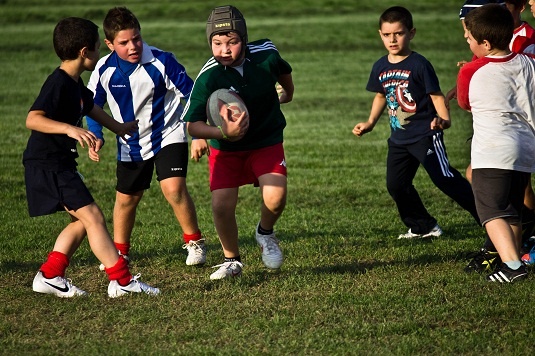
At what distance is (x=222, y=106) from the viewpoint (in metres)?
6.41

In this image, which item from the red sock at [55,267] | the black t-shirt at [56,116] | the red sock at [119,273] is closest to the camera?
the black t-shirt at [56,116]

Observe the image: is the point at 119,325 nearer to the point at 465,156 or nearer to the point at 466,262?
the point at 466,262

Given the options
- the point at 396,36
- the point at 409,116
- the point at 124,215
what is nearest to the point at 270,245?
the point at 124,215

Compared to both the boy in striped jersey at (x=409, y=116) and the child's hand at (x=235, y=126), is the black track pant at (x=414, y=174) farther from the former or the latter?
the child's hand at (x=235, y=126)

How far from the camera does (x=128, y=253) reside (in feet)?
25.6

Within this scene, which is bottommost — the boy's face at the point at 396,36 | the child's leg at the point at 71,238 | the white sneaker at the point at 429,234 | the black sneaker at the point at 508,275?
the white sneaker at the point at 429,234

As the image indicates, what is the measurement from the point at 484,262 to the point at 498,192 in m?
0.61

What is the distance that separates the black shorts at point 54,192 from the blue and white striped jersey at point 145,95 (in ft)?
3.81

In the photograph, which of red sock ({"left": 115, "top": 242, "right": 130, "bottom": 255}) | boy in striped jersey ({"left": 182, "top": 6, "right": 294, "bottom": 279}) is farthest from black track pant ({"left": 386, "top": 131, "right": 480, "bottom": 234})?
red sock ({"left": 115, "top": 242, "right": 130, "bottom": 255})

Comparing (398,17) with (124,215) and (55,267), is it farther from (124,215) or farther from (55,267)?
(55,267)

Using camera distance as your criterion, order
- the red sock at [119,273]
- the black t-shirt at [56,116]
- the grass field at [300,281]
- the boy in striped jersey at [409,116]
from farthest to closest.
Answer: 1. the boy in striped jersey at [409,116]
2. the red sock at [119,273]
3. the black t-shirt at [56,116]
4. the grass field at [300,281]

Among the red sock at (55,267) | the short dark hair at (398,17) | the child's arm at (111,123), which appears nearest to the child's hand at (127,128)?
the child's arm at (111,123)

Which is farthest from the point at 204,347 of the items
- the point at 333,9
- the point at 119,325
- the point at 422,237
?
the point at 333,9

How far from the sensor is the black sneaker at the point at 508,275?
21.1 ft
